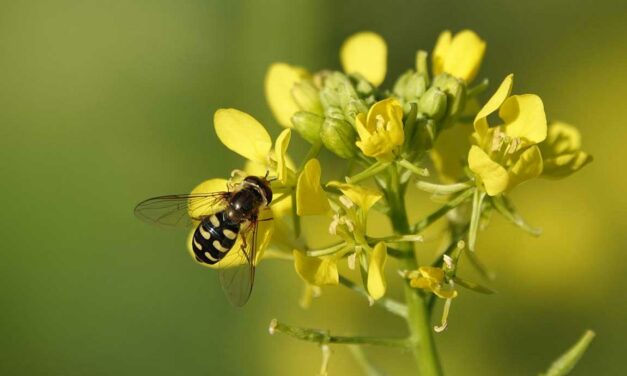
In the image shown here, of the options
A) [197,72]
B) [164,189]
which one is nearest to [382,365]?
[164,189]

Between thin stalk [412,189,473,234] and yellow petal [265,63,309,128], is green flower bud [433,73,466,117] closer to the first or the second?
thin stalk [412,189,473,234]

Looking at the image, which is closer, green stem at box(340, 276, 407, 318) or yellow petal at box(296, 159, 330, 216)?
yellow petal at box(296, 159, 330, 216)

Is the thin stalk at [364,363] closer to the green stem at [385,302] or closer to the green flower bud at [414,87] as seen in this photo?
the green stem at [385,302]

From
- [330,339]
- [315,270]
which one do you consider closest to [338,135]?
[315,270]

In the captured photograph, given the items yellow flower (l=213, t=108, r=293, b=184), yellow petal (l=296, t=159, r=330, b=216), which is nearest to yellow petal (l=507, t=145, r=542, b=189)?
yellow petal (l=296, t=159, r=330, b=216)

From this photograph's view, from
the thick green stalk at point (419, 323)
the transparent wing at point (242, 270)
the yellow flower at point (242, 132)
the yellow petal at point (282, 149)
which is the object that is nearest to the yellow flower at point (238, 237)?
the transparent wing at point (242, 270)

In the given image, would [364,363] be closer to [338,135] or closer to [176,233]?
[338,135]

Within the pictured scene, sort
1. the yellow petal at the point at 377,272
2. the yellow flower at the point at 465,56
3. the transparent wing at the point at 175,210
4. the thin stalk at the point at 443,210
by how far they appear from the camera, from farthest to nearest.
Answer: the transparent wing at the point at 175,210
the yellow flower at the point at 465,56
the thin stalk at the point at 443,210
the yellow petal at the point at 377,272
